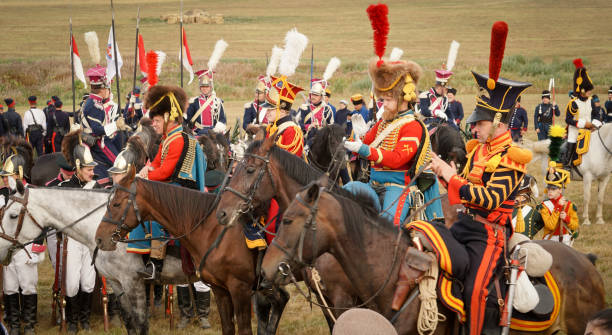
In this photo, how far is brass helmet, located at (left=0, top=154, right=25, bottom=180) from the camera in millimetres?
7859

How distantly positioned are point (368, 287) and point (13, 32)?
2145 inches

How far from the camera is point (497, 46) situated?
487 centimetres

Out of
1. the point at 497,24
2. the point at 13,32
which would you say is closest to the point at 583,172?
the point at 497,24

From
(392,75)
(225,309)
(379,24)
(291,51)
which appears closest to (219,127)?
(291,51)

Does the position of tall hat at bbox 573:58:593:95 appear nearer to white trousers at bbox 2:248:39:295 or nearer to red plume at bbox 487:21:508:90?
red plume at bbox 487:21:508:90

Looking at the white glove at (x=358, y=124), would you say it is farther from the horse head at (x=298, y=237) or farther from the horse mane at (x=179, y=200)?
the horse head at (x=298, y=237)

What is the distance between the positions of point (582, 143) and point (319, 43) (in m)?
60.3

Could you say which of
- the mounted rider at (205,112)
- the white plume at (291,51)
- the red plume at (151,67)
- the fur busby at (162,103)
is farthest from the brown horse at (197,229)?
the mounted rider at (205,112)

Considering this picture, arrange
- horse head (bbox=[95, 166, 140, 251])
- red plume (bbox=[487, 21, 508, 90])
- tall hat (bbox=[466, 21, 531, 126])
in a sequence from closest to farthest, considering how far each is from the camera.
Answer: red plume (bbox=[487, 21, 508, 90]) → tall hat (bbox=[466, 21, 531, 126]) → horse head (bbox=[95, 166, 140, 251])

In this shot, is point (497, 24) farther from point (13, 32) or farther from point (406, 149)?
point (13, 32)

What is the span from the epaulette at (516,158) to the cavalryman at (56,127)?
15827mm

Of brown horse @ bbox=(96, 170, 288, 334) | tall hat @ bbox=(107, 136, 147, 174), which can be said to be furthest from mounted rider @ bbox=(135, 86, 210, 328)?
brown horse @ bbox=(96, 170, 288, 334)

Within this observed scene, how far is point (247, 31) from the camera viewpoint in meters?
76.3

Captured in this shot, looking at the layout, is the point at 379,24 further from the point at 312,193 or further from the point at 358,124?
the point at 312,193
